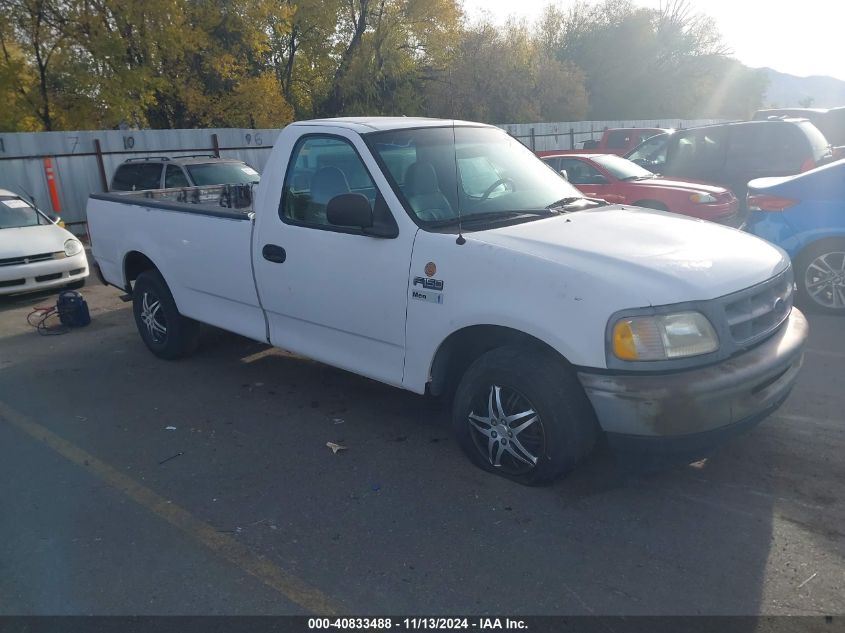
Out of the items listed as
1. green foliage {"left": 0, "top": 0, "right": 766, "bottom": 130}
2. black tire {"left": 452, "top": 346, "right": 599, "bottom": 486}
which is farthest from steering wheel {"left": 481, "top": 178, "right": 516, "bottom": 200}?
green foliage {"left": 0, "top": 0, "right": 766, "bottom": 130}

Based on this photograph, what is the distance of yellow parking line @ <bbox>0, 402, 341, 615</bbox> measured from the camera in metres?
3.23

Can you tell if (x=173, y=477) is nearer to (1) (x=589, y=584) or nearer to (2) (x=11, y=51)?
(1) (x=589, y=584)

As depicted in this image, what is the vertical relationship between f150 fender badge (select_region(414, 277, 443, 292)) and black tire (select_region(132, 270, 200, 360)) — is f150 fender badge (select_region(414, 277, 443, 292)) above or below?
above

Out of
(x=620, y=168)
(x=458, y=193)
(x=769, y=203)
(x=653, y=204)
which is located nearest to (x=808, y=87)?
(x=620, y=168)

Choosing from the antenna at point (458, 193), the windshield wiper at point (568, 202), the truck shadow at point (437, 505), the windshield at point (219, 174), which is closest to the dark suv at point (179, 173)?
the windshield at point (219, 174)

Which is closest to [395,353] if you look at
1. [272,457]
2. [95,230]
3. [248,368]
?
[272,457]

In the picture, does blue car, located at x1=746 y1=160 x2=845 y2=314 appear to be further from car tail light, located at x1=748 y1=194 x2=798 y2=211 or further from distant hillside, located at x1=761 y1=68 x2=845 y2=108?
distant hillside, located at x1=761 y1=68 x2=845 y2=108

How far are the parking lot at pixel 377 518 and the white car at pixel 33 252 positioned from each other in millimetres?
4279

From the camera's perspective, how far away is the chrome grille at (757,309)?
12.0 feet

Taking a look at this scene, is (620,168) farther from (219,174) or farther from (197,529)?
(197,529)

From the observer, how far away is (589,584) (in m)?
3.22

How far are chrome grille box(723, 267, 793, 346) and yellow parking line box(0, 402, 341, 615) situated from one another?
2.37 metres

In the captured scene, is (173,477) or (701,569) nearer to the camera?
(701,569)

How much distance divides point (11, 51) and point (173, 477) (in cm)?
2139
